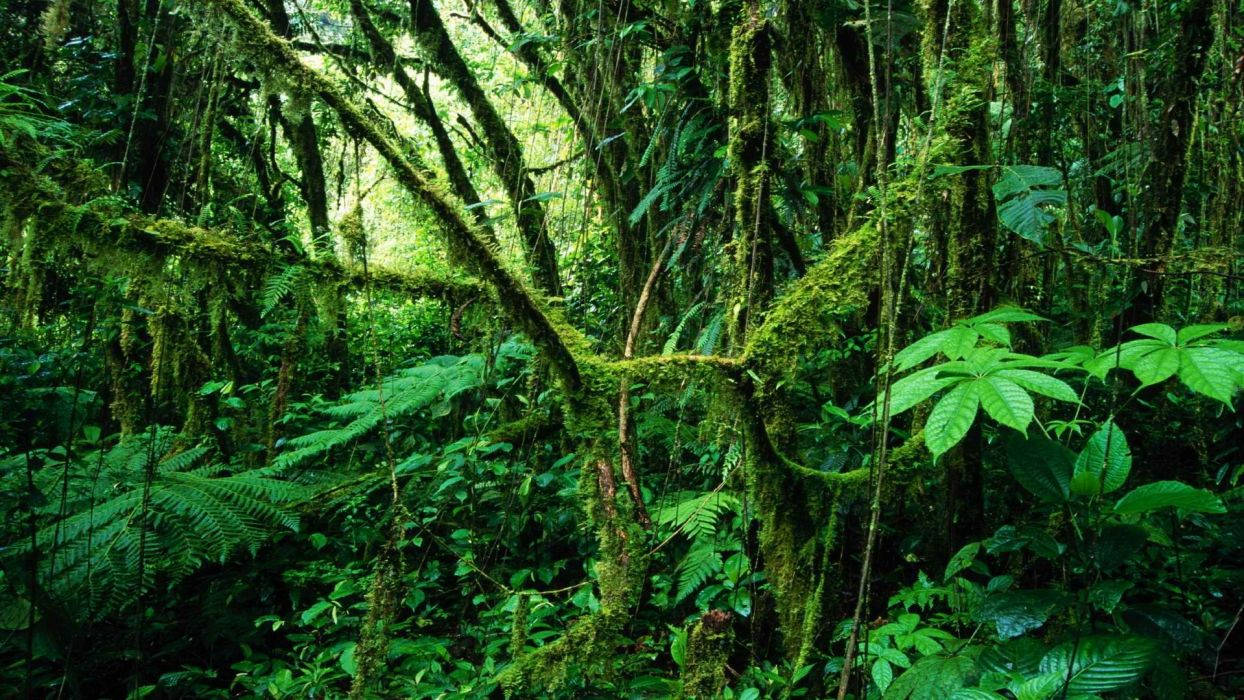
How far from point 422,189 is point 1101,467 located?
146cm

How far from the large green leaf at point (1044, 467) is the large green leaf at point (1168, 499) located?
100 millimetres

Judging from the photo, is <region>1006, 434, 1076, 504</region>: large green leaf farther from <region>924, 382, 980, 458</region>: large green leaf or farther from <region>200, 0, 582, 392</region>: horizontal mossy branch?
<region>200, 0, 582, 392</region>: horizontal mossy branch

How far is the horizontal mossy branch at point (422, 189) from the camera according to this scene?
48.8 inches

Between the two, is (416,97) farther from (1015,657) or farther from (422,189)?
(1015,657)

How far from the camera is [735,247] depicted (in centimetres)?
167

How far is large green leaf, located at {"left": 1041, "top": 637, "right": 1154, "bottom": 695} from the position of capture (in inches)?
43.7

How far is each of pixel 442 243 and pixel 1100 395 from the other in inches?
89.3

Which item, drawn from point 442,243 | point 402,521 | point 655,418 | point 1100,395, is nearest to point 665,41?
point 655,418

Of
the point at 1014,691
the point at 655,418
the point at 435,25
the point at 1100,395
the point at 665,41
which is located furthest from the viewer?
the point at 435,25

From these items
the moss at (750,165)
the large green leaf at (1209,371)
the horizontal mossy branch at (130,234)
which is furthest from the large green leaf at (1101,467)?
the horizontal mossy branch at (130,234)

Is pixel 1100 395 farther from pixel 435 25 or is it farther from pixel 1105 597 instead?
pixel 435 25

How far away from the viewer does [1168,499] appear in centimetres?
121

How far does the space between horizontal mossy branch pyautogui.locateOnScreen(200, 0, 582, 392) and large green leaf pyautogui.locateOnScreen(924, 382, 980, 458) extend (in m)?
0.70

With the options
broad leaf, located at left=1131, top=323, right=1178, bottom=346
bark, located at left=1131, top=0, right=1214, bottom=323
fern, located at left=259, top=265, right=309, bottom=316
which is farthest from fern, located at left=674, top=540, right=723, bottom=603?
bark, located at left=1131, top=0, right=1214, bottom=323
